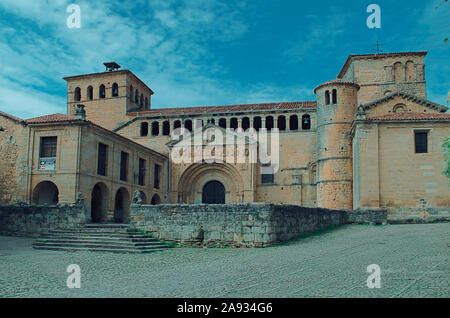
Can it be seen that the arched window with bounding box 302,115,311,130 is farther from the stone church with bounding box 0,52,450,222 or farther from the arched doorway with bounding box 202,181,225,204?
the arched doorway with bounding box 202,181,225,204

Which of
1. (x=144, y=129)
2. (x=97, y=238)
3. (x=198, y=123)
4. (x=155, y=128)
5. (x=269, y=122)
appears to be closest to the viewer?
(x=97, y=238)

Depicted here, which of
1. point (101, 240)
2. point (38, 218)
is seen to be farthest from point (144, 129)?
point (101, 240)

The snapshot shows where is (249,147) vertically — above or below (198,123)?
below

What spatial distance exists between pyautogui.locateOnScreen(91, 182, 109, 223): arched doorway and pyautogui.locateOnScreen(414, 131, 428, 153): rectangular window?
18.9 metres

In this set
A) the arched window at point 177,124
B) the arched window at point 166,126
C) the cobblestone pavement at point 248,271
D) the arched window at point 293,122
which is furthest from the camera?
the arched window at point 166,126

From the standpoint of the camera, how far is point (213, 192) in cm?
3469

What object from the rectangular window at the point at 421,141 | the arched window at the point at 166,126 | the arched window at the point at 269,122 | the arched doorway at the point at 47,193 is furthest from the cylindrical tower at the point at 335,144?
the arched doorway at the point at 47,193

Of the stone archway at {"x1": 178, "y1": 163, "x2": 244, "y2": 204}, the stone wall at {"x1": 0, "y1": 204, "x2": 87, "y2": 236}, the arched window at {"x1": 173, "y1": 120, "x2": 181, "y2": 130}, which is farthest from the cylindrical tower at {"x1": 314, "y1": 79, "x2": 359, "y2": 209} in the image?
the stone wall at {"x1": 0, "y1": 204, "x2": 87, "y2": 236}

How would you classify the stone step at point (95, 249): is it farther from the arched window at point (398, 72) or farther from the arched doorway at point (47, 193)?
the arched window at point (398, 72)

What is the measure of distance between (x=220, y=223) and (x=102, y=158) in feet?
42.9

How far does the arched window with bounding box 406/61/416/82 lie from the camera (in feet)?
117

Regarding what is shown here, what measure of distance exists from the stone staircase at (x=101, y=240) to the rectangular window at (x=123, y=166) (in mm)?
10792

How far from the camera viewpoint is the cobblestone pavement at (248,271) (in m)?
7.31

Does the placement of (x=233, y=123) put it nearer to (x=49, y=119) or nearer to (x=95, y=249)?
(x=49, y=119)
